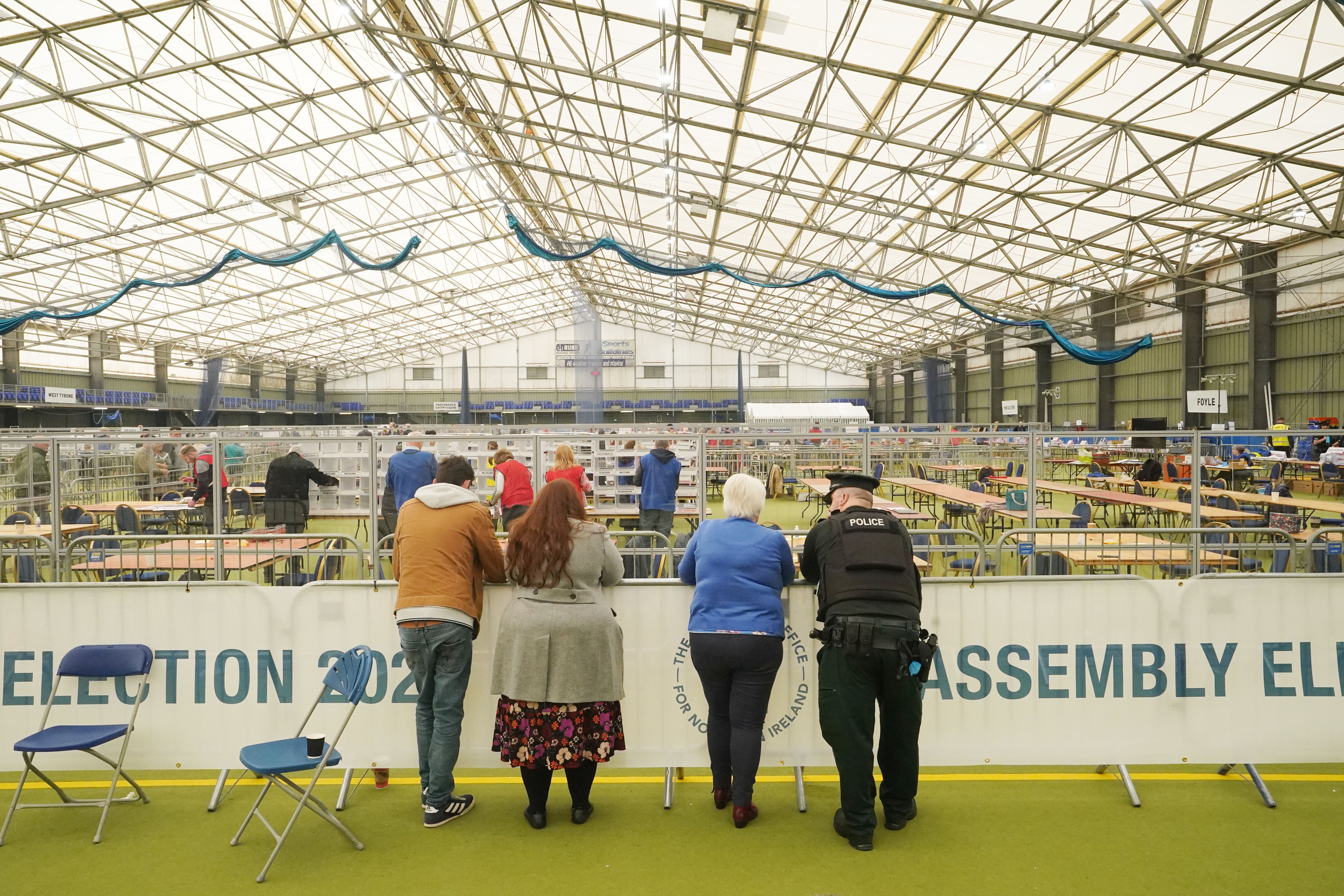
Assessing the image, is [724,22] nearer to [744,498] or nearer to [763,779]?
[744,498]

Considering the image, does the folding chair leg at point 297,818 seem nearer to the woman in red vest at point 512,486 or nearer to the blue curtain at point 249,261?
the woman in red vest at point 512,486

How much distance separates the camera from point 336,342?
1510 inches

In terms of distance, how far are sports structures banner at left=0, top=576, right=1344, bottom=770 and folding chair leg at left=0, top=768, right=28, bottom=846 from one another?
1.58 ft

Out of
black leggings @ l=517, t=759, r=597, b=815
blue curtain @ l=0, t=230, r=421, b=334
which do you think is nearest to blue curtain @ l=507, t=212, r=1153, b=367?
blue curtain @ l=0, t=230, r=421, b=334

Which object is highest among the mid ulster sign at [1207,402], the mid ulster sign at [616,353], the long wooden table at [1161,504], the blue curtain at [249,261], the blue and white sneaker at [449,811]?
the mid ulster sign at [616,353]

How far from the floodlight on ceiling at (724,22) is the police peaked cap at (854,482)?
930cm

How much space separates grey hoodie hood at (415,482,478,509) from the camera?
343 centimetres

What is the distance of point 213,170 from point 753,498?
19481 millimetres

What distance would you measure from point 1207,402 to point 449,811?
21.9 metres

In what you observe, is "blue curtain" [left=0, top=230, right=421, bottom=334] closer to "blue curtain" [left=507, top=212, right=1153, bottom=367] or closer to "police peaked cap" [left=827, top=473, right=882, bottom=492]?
"blue curtain" [left=507, top=212, right=1153, bottom=367]

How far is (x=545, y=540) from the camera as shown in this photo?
322 centimetres

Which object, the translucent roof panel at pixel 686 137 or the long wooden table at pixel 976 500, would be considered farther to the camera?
the translucent roof panel at pixel 686 137

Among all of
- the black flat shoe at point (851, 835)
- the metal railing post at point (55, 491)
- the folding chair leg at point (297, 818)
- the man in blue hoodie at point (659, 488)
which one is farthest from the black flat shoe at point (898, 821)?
the metal railing post at point (55, 491)

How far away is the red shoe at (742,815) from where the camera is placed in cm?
337
